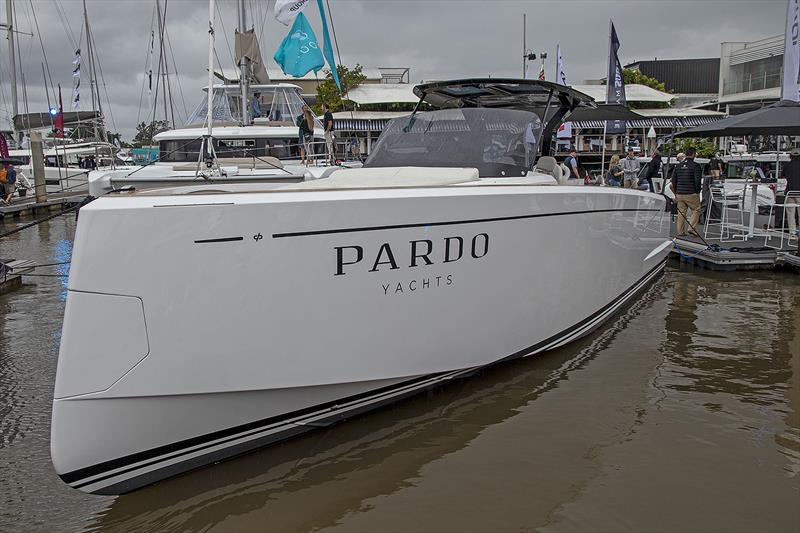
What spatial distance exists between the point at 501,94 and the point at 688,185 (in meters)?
5.31

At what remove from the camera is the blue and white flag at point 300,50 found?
10.8 meters

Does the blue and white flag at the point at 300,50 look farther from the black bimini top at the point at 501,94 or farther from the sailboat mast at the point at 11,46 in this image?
the sailboat mast at the point at 11,46

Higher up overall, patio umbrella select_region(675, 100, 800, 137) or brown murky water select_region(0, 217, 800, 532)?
patio umbrella select_region(675, 100, 800, 137)

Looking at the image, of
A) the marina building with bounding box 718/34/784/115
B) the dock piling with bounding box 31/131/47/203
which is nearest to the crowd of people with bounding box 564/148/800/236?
the dock piling with bounding box 31/131/47/203

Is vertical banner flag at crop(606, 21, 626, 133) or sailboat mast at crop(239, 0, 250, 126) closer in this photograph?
sailboat mast at crop(239, 0, 250, 126)

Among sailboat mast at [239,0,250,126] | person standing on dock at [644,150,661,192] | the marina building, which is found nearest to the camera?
sailboat mast at [239,0,250,126]

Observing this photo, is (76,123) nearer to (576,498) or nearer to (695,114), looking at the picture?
(695,114)

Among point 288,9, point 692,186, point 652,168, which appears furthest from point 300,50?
point 652,168

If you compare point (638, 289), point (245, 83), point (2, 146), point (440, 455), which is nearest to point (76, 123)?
point (2, 146)

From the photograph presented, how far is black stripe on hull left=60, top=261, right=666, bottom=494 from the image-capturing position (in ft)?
10.4

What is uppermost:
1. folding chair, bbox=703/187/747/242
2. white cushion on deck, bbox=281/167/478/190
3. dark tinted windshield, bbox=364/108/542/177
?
dark tinted windshield, bbox=364/108/542/177

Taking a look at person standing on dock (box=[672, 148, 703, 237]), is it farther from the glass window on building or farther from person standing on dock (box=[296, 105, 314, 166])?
the glass window on building

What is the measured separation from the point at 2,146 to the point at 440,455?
23.1 metres

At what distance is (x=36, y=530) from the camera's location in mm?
3025
